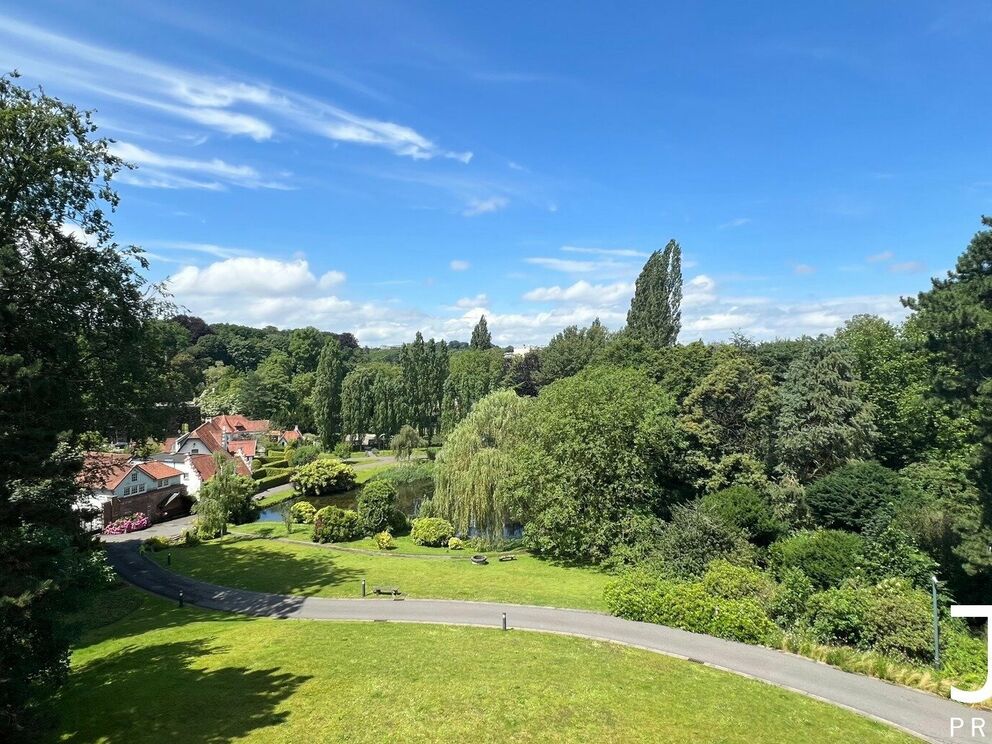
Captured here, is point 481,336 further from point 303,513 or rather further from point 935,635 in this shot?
point 935,635

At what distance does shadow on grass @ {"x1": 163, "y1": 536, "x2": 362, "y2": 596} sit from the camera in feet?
80.1

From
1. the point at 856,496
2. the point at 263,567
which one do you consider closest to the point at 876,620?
the point at 856,496

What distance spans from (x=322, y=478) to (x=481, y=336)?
7624 cm

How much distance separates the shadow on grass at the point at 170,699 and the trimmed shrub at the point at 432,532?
17776 mm

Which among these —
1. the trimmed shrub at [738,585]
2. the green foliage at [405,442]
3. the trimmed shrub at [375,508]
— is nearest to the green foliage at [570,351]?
the green foliage at [405,442]

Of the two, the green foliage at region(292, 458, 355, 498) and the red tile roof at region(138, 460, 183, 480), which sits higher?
the red tile roof at region(138, 460, 183, 480)

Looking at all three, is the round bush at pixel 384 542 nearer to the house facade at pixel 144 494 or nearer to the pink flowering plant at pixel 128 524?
the house facade at pixel 144 494

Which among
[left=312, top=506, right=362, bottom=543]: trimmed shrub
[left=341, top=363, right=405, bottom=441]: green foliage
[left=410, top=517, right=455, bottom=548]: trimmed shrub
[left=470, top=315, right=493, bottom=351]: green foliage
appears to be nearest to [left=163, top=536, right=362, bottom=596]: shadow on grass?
[left=312, top=506, right=362, bottom=543]: trimmed shrub

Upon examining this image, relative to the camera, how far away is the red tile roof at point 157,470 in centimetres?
4194

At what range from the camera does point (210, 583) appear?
82.3 ft

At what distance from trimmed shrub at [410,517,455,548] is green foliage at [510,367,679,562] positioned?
568 cm

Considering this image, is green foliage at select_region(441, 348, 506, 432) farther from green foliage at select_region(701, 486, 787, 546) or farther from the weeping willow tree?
green foliage at select_region(701, 486, 787, 546)

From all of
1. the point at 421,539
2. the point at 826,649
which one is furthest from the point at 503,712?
the point at 421,539

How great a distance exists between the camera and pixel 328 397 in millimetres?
70000
